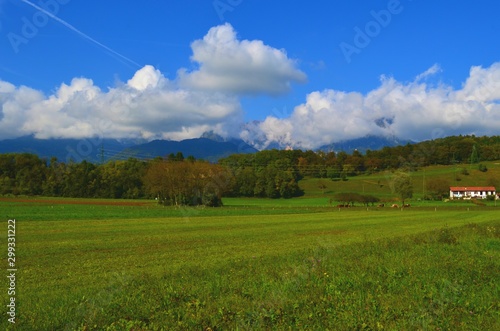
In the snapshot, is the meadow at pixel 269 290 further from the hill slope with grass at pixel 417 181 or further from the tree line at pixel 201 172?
the hill slope with grass at pixel 417 181

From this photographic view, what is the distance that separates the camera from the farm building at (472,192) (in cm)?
14488

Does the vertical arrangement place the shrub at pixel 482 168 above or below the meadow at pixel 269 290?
above

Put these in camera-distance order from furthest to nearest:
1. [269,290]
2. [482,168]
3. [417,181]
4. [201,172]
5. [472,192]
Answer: [482,168], [417,181], [472,192], [201,172], [269,290]

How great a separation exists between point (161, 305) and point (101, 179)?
13556 centimetres

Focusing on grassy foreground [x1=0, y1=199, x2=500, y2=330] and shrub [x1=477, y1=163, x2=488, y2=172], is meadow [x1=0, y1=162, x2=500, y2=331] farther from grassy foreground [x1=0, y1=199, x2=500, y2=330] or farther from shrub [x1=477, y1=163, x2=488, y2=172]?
shrub [x1=477, y1=163, x2=488, y2=172]

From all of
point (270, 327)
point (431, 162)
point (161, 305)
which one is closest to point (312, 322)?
point (270, 327)

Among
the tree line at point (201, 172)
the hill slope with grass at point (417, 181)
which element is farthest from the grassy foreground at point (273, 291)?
the hill slope with grass at point (417, 181)

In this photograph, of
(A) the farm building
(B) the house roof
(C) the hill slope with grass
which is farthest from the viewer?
(C) the hill slope with grass

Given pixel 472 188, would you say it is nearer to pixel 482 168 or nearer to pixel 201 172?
pixel 482 168

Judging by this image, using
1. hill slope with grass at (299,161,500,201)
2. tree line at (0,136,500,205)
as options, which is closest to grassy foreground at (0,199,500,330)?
tree line at (0,136,500,205)

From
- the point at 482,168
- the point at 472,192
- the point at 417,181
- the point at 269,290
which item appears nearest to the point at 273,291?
the point at 269,290

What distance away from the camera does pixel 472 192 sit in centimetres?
15025

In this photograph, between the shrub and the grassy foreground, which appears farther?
Result: the shrub

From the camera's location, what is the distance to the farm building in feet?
475
